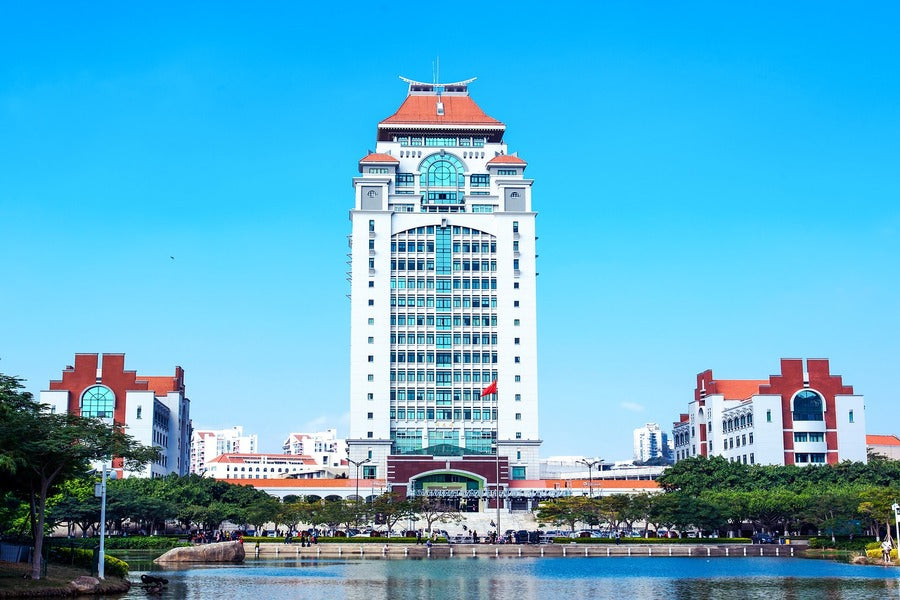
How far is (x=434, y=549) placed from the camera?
78.8m

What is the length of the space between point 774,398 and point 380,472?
46.2m

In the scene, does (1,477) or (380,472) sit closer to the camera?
(1,477)

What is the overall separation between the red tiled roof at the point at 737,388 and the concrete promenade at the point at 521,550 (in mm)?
54916

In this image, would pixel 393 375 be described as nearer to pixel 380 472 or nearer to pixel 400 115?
pixel 380 472

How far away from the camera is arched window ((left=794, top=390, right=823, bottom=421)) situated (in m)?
124

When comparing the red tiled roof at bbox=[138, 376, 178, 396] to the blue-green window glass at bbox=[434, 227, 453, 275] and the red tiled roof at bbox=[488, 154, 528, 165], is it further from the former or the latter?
the red tiled roof at bbox=[488, 154, 528, 165]

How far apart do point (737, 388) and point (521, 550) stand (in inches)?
2577

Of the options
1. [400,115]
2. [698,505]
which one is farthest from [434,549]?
[400,115]

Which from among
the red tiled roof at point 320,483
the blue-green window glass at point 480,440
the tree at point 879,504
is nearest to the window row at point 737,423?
the blue-green window glass at point 480,440

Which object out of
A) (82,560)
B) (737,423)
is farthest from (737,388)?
(82,560)

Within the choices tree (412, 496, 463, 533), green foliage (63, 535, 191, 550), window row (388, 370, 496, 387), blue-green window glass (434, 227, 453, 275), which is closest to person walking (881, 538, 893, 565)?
tree (412, 496, 463, 533)

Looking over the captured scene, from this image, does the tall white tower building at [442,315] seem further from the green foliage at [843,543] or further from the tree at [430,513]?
the green foliage at [843,543]

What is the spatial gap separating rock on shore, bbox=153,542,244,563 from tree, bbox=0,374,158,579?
1816 cm

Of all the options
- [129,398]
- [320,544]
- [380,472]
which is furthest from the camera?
[380,472]
